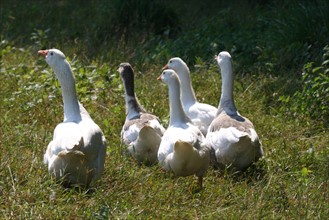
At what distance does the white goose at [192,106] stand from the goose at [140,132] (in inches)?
19.5

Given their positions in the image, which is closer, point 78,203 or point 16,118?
point 78,203

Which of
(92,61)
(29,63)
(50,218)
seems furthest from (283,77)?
(50,218)

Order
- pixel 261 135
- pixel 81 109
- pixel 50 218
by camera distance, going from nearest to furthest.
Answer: pixel 50 218, pixel 81 109, pixel 261 135

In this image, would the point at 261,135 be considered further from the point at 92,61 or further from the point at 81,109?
the point at 92,61

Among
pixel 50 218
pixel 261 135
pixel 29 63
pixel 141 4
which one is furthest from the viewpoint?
pixel 141 4

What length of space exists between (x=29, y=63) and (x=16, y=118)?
6.77 feet

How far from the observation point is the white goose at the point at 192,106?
25.9 ft

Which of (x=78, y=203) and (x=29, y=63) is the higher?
(x=29, y=63)

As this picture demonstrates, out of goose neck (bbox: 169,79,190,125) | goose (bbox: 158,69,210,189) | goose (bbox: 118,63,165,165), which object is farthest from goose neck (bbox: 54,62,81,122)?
goose neck (bbox: 169,79,190,125)

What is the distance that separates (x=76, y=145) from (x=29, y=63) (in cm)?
433

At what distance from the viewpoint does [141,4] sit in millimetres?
11445

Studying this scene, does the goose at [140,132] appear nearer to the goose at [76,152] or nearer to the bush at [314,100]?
the goose at [76,152]

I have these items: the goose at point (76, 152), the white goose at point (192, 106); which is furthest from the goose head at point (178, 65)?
the goose at point (76, 152)

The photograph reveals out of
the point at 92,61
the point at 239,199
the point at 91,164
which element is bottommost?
the point at 239,199
